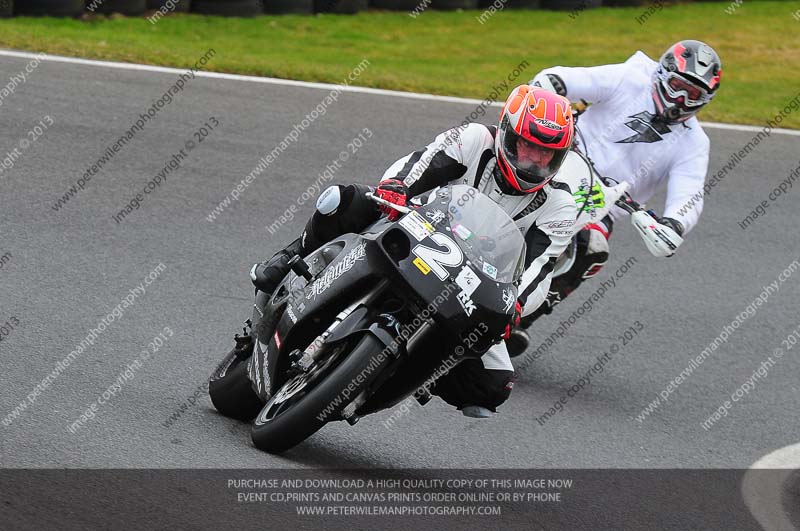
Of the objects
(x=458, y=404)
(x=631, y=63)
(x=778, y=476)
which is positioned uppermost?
(x=631, y=63)

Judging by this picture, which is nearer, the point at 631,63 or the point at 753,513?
the point at 753,513

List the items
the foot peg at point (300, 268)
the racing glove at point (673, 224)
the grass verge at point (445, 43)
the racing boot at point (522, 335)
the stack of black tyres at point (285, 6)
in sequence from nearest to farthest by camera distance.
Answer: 1. the foot peg at point (300, 268)
2. the racing glove at point (673, 224)
3. the racing boot at point (522, 335)
4. the grass verge at point (445, 43)
5. the stack of black tyres at point (285, 6)

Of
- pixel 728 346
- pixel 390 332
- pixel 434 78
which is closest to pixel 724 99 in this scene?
pixel 434 78

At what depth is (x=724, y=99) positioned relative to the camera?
46.2 feet

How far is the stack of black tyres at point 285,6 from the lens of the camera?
51.5 feet

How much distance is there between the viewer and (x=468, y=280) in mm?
4809

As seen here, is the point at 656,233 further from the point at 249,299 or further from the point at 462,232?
the point at 249,299

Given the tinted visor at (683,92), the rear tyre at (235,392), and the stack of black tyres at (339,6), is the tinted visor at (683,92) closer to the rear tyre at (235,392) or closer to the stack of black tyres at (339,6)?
the rear tyre at (235,392)

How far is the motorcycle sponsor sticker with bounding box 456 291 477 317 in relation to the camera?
4.77 metres

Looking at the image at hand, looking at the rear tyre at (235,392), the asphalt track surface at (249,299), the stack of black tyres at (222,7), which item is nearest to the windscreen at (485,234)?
the asphalt track surface at (249,299)

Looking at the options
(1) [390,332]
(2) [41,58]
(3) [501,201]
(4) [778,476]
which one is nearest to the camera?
(1) [390,332]

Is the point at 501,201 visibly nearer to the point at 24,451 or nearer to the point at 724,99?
the point at 24,451

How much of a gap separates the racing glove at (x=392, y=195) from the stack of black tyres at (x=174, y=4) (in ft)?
34.3

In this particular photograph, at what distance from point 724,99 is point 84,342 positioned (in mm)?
9788
